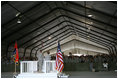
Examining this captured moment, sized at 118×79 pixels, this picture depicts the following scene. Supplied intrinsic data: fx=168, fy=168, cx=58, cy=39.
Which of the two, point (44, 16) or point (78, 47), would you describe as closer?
point (44, 16)

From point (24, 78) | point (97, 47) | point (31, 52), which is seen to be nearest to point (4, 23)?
point (24, 78)

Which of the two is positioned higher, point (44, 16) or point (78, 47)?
point (44, 16)

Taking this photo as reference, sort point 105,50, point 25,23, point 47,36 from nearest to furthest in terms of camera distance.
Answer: point 25,23 → point 47,36 → point 105,50

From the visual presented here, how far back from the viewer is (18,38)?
24.0 m

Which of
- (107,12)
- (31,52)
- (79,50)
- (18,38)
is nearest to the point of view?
(107,12)

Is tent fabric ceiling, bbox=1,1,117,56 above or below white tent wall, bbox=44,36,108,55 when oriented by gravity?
above

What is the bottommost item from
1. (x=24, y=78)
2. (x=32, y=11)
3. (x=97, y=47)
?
(x=24, y=78)

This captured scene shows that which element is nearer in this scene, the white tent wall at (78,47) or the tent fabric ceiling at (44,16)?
the tent fabric ceiling at (44,16)

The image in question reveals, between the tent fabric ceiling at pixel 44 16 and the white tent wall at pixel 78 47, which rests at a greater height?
the tent fabric ceiling at pixel 44 16

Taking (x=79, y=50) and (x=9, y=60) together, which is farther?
(x=79, y=50)

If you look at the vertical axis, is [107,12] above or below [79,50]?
above

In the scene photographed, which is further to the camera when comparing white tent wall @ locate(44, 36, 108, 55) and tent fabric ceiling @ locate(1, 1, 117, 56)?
white tent wall @ locate(44, 36, 108, 55)

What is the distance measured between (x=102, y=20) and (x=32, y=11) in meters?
7.40

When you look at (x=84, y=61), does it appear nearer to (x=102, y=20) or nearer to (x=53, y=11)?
(x=102, y=20)
